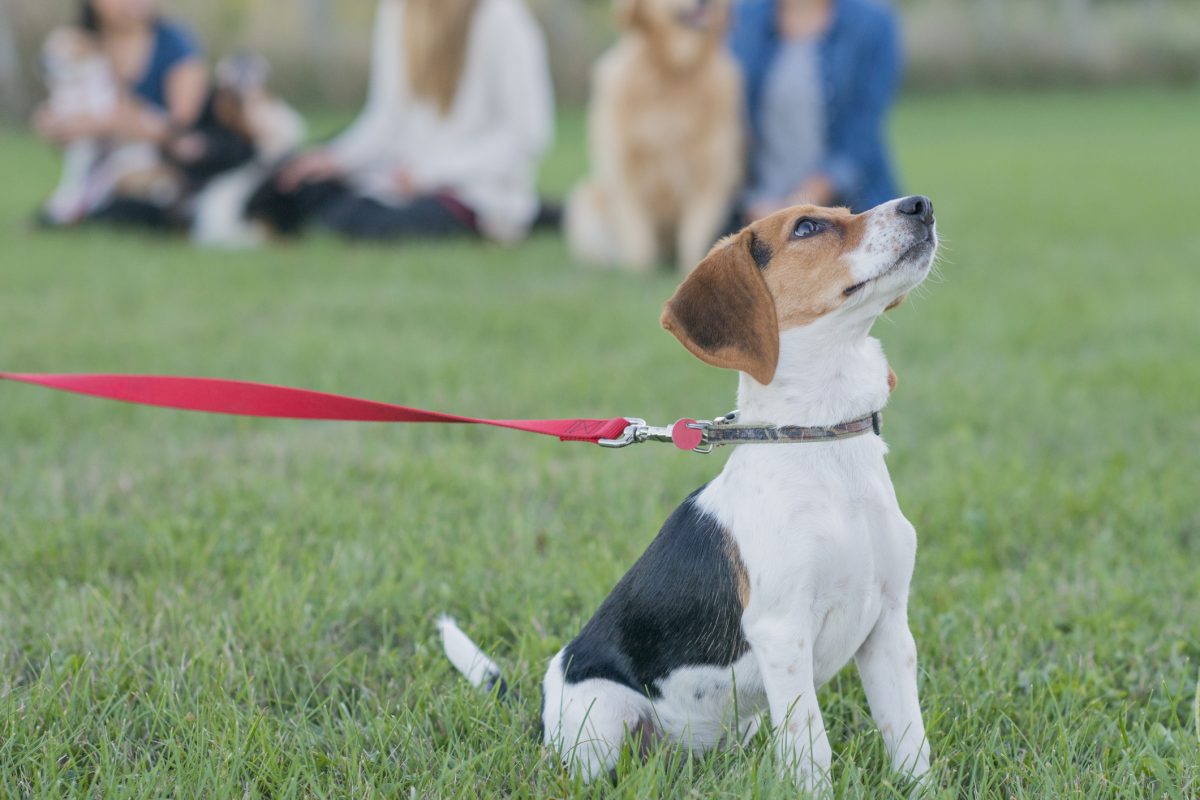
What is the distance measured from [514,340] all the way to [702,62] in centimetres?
274

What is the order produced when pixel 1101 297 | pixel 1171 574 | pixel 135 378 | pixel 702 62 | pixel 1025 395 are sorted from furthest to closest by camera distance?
pixel 702 62 < pixel 1101 297 < pixel 1025 395 < pixel 1171 574 < pixel 135 378

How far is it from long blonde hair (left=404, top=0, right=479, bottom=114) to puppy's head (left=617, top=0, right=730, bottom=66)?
1.77 meters

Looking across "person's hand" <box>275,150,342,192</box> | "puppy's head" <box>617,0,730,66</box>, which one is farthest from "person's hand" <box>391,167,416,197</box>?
"puppy's head" <box>617,0,730,66</box>

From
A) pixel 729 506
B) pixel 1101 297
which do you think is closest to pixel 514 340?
pixel 1101 297

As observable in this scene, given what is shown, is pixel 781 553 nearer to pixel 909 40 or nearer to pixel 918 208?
pixel 918 208

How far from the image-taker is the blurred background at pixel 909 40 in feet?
76.3

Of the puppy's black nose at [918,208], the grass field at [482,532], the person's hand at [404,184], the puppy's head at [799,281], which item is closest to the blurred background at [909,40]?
the person's hand at [404,184]

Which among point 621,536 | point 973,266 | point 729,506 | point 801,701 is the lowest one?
point 973,266

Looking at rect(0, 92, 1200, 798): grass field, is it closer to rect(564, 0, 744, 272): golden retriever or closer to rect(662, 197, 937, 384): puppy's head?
rect(662, 197, 937, 384): puppy's head

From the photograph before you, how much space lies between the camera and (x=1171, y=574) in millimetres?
3225

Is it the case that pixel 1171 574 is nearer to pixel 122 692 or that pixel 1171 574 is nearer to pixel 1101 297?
pixel 122 692

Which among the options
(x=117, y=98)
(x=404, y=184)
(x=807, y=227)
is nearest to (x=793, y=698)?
(x=807, y=227)

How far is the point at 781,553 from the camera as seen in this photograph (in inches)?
78.5

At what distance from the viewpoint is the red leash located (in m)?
2.35
